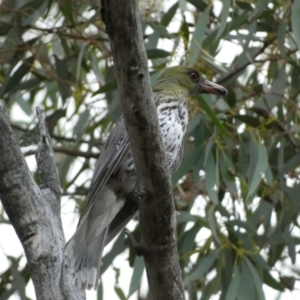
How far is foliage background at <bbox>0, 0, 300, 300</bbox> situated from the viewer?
4.95 metres

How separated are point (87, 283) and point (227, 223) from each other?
116cm

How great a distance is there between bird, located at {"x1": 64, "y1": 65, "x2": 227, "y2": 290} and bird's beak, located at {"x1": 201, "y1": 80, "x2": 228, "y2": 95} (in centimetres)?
35

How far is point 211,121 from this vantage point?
16.9 feet

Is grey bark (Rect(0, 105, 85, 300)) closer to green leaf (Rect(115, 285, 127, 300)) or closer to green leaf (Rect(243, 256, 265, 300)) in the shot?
green leaf (Rect(243, 256, 265, 300))

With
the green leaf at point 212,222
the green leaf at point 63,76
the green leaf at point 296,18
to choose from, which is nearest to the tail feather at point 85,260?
the green leaf at point 212,222

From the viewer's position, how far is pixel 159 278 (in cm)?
343

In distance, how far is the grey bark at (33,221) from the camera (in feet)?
11.5

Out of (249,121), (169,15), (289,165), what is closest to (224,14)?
(169,15)

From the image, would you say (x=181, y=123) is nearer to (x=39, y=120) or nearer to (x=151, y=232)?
(x=39, y=120)

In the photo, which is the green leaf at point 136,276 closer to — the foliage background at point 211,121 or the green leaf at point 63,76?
the foliage background at point 211,121

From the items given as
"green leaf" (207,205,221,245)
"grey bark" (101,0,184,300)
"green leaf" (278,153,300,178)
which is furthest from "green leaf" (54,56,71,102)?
"grey bark" (101,0,184,300)

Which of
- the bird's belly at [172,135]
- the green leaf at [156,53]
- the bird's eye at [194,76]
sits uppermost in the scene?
the green leaf at [156,53]

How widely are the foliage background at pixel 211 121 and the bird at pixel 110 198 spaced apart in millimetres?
209

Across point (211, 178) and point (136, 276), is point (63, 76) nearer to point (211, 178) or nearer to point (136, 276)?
point (211, 178)
